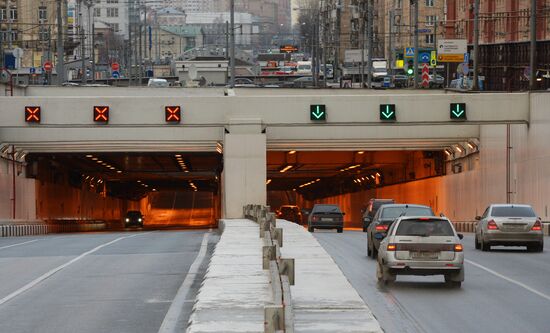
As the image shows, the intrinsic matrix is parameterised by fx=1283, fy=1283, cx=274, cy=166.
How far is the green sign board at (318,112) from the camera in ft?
197

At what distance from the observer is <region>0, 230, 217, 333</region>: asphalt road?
1806 cm

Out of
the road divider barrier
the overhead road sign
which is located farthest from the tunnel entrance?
the road divider barrier

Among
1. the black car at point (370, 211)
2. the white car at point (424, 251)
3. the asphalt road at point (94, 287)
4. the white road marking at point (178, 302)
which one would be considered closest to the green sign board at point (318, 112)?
the black car at point (370, 211)

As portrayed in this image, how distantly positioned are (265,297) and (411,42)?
134404 mm

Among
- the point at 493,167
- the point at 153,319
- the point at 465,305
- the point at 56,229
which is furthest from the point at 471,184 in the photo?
A: the point at 153,319

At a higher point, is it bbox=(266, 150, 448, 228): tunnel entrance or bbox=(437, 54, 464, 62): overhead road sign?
bbox=(437, 54, 464, 62): overhead road sign

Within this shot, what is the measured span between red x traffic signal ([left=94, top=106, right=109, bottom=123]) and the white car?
119ft

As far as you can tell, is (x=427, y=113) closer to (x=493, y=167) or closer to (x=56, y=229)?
(x=493, y=167)

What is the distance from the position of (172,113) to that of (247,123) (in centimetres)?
359

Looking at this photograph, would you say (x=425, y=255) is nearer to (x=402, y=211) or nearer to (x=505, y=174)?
(x=402, y=211)

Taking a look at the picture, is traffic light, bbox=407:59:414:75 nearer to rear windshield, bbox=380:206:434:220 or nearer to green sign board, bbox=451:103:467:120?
green sign board, bbox=451:103:467:120

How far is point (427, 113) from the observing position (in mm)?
60406

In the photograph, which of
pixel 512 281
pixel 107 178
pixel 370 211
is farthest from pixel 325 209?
pixel 107 178

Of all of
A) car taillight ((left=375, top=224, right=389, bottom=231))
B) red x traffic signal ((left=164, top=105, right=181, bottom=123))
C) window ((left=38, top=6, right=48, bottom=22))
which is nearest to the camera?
car taillight ((left=375, top=224, right=389, bottom=231))
